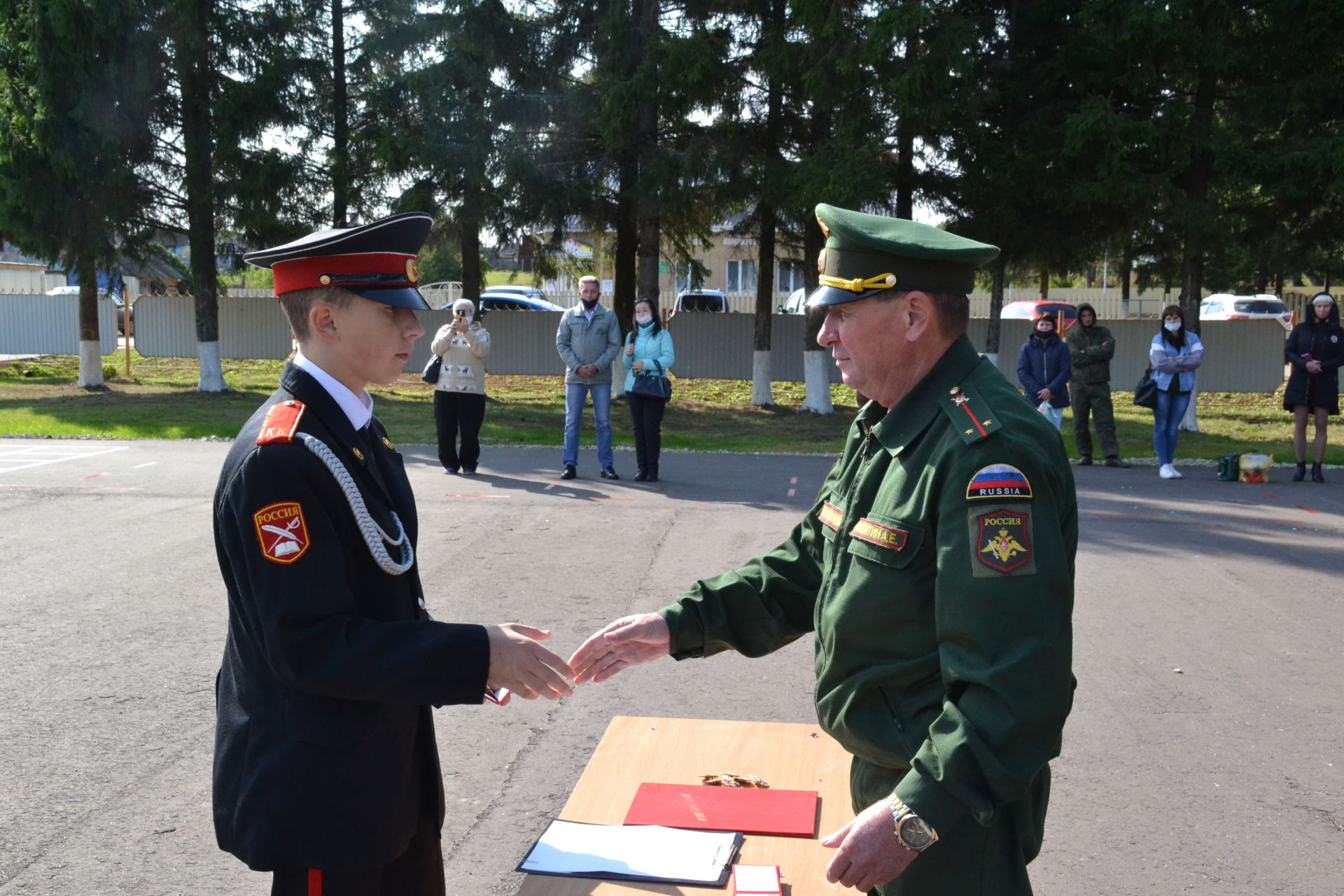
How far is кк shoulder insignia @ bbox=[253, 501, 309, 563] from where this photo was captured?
2.15 m

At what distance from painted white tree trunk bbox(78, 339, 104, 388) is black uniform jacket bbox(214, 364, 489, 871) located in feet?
77.3

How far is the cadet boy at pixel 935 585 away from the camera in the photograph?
1981 mm

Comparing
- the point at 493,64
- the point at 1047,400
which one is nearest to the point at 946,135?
the point at 1047,400

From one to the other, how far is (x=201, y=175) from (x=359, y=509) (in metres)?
22.3

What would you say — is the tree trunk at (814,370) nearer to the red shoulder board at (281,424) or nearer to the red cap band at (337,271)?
the red cap band at (337,271)

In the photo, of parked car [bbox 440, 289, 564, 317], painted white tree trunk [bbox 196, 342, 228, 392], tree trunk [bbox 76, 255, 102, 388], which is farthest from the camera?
parked car [bbox 440, 289, 564, 317]

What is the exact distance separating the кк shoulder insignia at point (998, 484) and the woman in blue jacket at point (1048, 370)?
1298cm


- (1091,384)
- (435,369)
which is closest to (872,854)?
(435,369)

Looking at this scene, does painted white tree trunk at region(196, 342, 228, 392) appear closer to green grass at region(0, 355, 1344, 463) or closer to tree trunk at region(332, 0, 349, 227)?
green grass at region(0, 355, 1344, 463)

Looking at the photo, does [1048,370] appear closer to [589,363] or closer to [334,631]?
[589,363]

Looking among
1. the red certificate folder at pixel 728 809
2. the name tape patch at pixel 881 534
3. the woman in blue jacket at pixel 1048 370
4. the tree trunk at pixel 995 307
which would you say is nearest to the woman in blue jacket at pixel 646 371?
the woman in blue jacket at pixel 1048 370

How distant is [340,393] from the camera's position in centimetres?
245

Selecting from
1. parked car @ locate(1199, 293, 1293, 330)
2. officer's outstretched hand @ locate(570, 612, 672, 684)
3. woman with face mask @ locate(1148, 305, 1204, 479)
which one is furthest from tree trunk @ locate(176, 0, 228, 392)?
parked car @ locate(1199, 293, 1293, 330)

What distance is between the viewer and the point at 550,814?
427 centimetres
